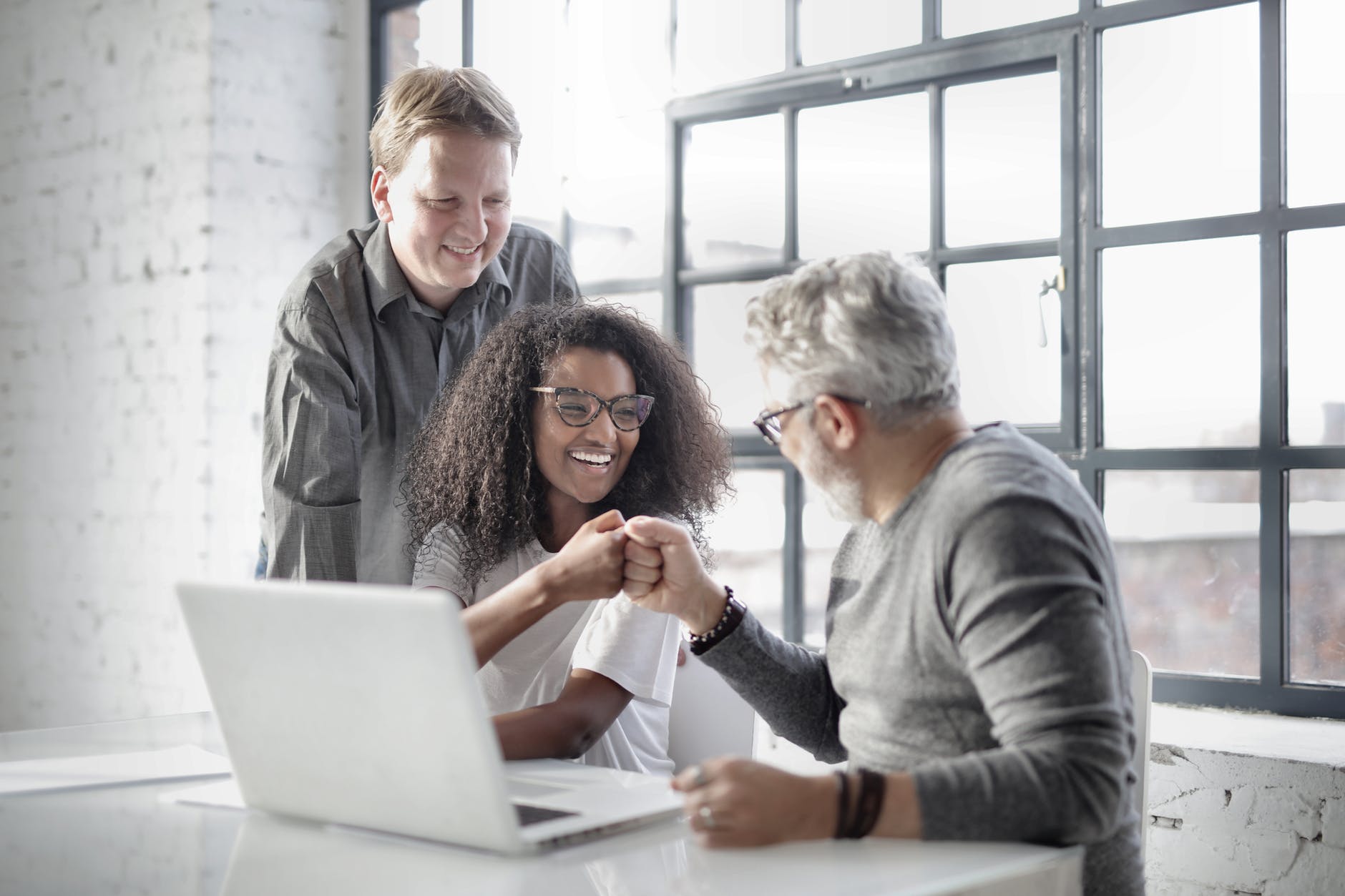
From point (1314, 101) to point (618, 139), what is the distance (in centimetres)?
172

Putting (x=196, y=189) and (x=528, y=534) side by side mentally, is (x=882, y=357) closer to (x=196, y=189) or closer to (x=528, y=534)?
(x=528, y=534)

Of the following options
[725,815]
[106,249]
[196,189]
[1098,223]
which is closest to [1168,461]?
[1098,223]

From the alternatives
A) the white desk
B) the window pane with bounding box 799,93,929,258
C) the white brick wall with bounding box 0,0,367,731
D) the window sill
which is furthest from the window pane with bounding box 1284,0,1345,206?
the white brick wall with bounding box 0,0,367,731

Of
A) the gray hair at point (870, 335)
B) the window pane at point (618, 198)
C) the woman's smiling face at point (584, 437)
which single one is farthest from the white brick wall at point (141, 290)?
the gray hair at point (870, 335)

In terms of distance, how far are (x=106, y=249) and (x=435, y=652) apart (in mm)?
3541

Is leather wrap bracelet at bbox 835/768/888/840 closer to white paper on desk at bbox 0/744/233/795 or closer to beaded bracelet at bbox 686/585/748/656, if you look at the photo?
beaded bracelet at bbox 686/585/748/656

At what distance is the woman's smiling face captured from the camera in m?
2.00

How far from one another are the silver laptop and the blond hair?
119cm

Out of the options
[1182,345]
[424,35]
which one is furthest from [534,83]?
[1182,345]

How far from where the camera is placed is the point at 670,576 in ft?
5.24

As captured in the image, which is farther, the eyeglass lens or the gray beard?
the eyeglass lens

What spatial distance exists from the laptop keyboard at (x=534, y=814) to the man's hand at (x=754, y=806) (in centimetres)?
16

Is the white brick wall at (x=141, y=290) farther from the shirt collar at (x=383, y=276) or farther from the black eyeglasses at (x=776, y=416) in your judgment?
the black eyeglasses at (x=776, y=416)

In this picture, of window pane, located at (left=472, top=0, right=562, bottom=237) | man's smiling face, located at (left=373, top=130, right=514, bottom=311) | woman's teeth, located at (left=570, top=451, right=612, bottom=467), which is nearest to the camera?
woman's teeth, located at (left=570, top=451, right=612, bottom=467)
